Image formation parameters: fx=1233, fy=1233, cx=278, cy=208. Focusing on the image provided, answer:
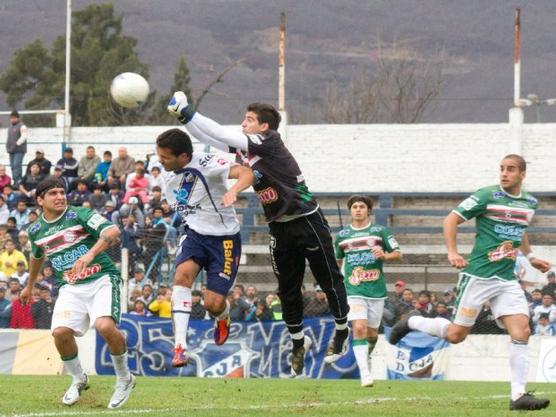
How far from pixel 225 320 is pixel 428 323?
201cm

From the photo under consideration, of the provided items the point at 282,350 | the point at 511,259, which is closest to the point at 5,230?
the point at 282,350

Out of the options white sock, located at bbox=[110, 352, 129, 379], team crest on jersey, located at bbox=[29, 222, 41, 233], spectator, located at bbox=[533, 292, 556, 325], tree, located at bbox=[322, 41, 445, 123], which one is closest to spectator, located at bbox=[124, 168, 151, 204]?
spectator, located at bbox=[533, 292, 556, 325]

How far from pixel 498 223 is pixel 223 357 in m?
9.45

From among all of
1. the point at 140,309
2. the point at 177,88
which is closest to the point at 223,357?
Answer: the point at 140,309

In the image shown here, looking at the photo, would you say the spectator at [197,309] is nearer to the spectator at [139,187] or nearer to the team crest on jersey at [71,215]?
the spectator at [139,187]

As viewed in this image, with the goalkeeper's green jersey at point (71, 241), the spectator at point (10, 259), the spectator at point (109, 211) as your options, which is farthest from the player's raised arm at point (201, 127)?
the spectator at point (109, 211)

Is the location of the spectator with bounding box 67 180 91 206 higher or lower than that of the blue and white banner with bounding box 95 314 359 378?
higher

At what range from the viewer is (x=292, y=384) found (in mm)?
14961

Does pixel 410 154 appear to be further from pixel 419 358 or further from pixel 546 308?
pixel 419 358

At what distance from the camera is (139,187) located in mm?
25672

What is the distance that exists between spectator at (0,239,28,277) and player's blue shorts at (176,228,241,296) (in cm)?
1168

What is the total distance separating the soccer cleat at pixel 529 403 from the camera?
1034 centimetres

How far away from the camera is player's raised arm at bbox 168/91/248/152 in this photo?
10.4 meters

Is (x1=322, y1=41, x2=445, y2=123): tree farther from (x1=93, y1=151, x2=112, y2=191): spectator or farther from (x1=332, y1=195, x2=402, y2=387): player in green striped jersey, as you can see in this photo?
(x1=332, y1=195, x2=402, y2=387): player in green striped jersey
